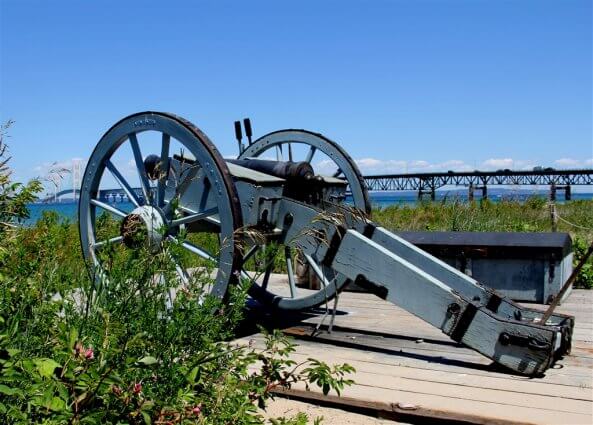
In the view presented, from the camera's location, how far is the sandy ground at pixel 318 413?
2924 millimetres

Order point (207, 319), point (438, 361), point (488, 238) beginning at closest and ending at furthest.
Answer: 1. point (207, 319)
2. point (438, 361)
3. point (488, 238)

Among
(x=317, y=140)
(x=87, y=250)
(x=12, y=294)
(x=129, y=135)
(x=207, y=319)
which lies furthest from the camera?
(x=317, y=140)

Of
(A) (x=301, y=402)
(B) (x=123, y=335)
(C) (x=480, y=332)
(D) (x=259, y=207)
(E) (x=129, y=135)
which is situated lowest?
(A) (x=301, y=402)

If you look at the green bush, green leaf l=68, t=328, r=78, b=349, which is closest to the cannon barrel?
the green bush

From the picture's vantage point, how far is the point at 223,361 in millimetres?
2184

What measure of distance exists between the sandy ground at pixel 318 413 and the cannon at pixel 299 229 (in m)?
0.59

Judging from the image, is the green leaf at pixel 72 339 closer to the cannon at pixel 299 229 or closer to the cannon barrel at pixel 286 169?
the cannon at pixel 299 229

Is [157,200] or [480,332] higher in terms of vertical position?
[157,200]

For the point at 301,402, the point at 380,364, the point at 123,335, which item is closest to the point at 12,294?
the point at 123,335

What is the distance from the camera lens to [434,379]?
3.45 m

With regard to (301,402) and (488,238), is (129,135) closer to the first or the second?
(301,402)

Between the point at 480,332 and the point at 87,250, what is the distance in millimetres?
2962

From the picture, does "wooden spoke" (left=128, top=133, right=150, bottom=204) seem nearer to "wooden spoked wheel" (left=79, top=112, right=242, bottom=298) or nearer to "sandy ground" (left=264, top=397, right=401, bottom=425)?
"wooden spoked wheel" (left=79, top=112, right=242, bottom=298)

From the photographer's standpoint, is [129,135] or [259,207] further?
[129,135]
